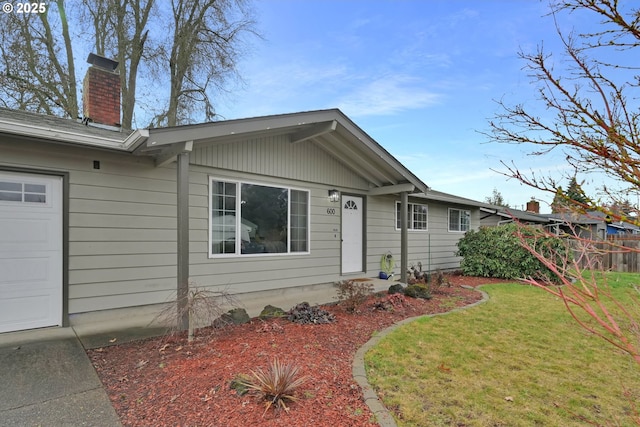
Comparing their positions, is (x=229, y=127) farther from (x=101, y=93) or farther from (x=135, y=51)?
(x=135, y=51)

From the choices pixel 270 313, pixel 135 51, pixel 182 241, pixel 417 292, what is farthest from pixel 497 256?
pixel 135 51

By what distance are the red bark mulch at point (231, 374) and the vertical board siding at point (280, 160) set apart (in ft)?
9.61

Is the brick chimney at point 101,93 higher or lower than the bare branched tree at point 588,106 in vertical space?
higher

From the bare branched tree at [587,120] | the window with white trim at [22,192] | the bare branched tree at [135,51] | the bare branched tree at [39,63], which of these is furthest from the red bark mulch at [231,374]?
the bare branched tree at [135,51]

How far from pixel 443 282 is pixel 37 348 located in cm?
817

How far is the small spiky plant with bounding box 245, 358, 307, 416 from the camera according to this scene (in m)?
2.74

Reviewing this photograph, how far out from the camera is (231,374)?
3.24 m

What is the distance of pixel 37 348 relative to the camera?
3875mm

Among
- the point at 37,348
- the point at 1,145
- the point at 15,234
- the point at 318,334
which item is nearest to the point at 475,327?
the point at 318,334

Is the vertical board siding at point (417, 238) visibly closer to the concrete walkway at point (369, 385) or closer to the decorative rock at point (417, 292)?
the decorative rock at point (417, 292)

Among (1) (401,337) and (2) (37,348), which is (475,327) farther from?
(2) (37,348)

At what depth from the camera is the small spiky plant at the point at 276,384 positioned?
2.74 meters

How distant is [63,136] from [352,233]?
20.3 feet

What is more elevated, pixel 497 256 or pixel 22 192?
pixel 22 192
